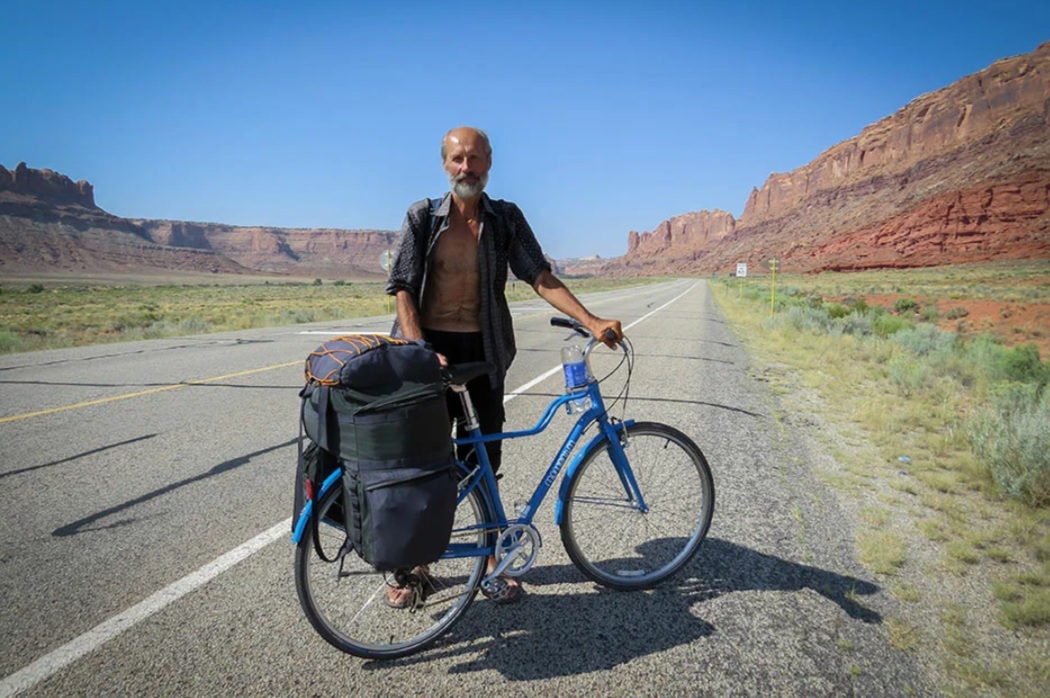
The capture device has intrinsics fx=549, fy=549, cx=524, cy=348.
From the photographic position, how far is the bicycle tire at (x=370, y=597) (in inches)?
87.4

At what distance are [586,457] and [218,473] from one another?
3227 millimetres

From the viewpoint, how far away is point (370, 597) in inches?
104

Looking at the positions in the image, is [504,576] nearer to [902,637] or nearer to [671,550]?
[671,550]

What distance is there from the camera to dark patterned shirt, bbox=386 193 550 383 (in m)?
2.71

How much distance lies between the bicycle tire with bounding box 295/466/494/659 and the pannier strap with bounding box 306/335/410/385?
0.46 metres

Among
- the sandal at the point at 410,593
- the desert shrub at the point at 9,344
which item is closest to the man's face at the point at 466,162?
the sandal at the point at 410,593

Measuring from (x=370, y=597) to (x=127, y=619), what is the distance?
1.12 metres

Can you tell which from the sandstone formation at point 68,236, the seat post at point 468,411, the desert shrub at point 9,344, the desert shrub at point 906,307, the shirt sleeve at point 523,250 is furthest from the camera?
the sandstone formation at point 68,236

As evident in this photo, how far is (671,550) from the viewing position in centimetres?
320

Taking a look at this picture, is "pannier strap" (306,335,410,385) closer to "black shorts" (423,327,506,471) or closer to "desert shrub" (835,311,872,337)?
"black shorts" (423,327,506,471)

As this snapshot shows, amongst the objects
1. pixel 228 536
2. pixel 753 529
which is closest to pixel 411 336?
pixel 228 536

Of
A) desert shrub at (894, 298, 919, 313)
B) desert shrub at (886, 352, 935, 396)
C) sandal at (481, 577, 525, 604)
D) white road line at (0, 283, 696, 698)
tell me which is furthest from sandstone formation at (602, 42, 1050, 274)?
white road line at (0, 283, 696, 698)

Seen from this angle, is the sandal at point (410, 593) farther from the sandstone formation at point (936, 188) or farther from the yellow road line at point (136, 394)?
the sandstone formation at point (936, 188)

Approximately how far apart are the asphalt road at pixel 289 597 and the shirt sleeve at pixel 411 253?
65.8 inches
